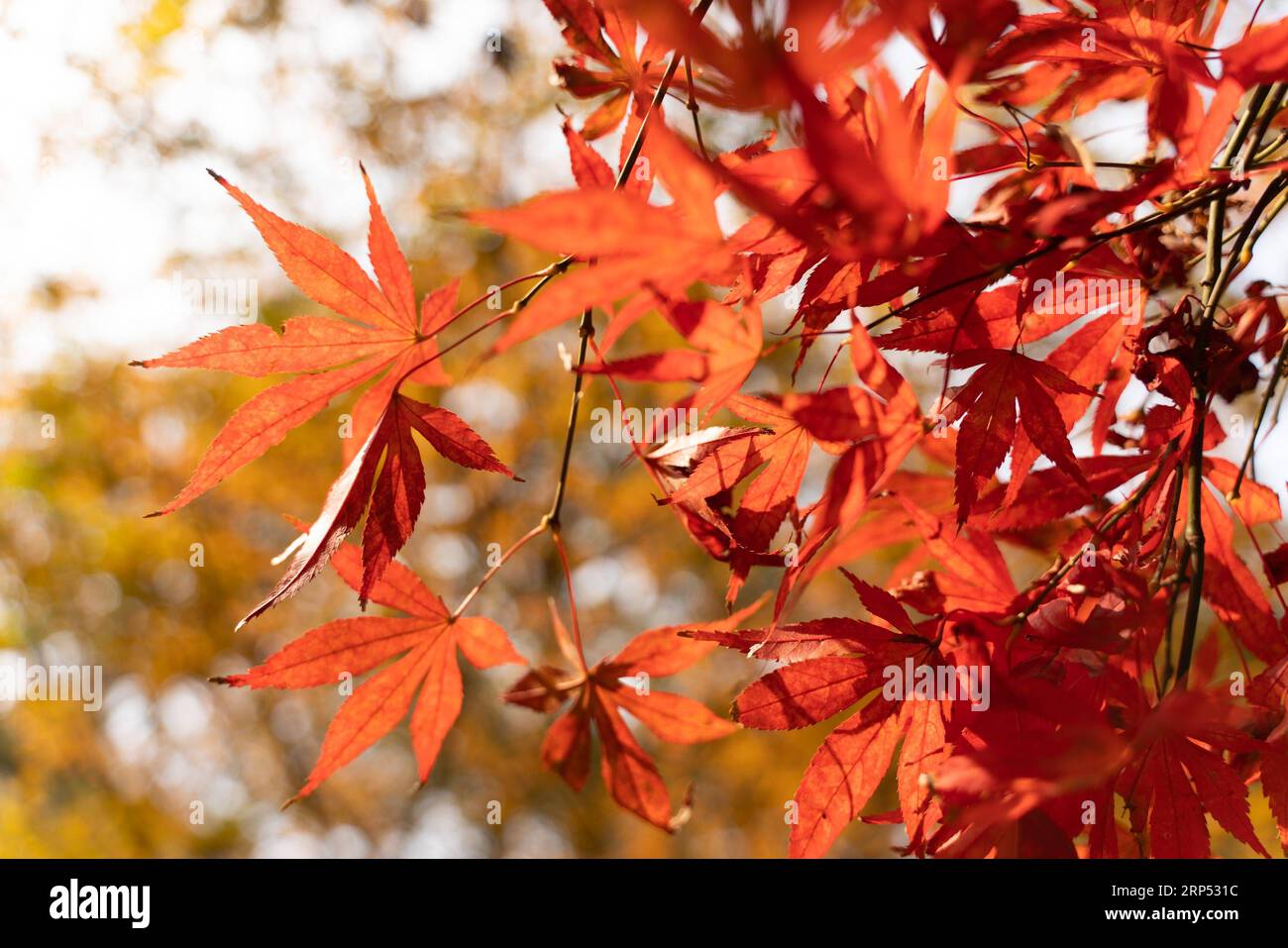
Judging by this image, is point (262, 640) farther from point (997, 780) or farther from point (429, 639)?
point (997, 780)

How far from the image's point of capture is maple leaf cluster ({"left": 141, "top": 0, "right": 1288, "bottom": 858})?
15.6 inches

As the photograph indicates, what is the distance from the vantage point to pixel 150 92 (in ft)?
11.7

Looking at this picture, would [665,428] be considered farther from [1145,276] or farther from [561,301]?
[1145,276]

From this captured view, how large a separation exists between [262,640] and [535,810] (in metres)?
1.59

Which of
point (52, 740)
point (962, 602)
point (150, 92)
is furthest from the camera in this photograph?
point (52, 740)

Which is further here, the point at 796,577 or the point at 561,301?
the point at 796,577

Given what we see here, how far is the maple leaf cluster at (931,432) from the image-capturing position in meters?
0.40

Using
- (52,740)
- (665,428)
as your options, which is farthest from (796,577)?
(52,740)

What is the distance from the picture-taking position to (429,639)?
68 centimetres

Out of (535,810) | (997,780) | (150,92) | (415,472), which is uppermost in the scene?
(150,92)

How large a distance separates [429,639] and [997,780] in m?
0.43

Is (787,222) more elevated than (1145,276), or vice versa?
(1145,276)

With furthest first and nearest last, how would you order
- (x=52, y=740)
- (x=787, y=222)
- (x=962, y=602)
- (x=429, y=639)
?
1. (x=52, y=740)
2. (x=429, y=639)
3. (x=962, y=602)
4. (x=787, y=222)

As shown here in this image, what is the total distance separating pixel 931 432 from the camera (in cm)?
48
